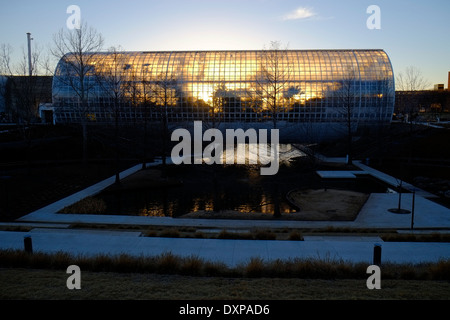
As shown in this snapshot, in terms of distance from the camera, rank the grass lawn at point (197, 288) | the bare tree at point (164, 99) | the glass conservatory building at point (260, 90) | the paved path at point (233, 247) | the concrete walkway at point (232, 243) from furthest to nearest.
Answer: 1. the glass conservatory building at point (260, 90)
2. the bare tree at point (164, 99)
3. the concrete walkway at point (232, 243)
4. the paved path at point (233, 247)
5. the grass lawn at point (197, 288)

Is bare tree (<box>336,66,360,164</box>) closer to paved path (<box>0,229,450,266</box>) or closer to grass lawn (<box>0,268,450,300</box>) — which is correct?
paved path (<box>0,229,450,266</box>)

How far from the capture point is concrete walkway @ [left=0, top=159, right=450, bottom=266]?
12328 millimetres

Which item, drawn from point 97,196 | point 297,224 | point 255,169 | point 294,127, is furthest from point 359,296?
point 294,127

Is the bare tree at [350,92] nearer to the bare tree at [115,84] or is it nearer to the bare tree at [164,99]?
the bare tree at [164,99]

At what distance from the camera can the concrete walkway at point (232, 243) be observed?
1233 cm

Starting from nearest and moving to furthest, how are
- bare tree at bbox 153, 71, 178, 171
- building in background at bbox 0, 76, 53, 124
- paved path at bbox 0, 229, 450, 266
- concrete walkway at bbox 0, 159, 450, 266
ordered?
paved path at bbox 0, 229, 450, 266
concrete walkway at bbox 0, 159, 450, 266
building in background at bbox 0, 76, 53, 124
bare tree at bbox 153, 71, 178, 171

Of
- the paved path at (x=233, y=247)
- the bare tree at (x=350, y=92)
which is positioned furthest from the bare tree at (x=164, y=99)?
the bare tree at (x=350, y=92)

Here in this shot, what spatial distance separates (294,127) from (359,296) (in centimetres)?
4921

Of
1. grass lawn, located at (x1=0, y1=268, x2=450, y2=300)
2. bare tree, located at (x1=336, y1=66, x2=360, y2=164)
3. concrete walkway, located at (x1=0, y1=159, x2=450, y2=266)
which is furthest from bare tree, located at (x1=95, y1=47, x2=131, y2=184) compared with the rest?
bare tree, located at (x1=336, y1=66, x2=360, y2=164)

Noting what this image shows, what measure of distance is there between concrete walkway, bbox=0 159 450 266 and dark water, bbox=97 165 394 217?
2848 millimetres

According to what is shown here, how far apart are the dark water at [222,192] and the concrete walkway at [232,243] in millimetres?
2848

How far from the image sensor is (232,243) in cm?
1362

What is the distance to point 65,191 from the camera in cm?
2594
